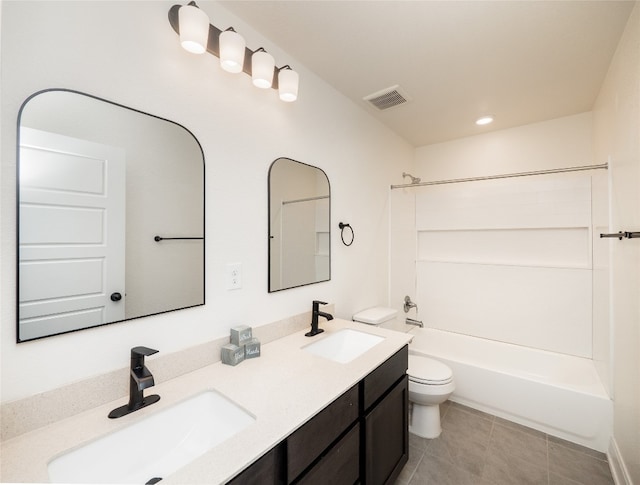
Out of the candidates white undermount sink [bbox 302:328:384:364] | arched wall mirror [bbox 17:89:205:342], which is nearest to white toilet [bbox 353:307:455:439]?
white undermount sink [bbox 302:328:384:364]

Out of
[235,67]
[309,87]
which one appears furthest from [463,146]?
[235,67]

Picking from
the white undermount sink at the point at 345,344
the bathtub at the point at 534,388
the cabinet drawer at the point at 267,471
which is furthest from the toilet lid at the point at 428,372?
the cabinet drawer at the point at 267,471

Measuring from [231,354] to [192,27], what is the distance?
53.3 inches

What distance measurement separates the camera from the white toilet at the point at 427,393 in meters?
1.91

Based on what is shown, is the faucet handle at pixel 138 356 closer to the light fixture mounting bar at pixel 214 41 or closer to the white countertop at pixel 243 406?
the white countertop at pixel 243 406

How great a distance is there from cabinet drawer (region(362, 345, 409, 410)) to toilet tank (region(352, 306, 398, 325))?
0.57 meters

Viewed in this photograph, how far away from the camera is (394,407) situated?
1481 millimetres

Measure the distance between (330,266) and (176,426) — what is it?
130 cm

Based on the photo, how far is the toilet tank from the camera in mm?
Result: 2195

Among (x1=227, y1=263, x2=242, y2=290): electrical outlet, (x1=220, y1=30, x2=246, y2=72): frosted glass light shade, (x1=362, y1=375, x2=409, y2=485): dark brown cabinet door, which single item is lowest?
(x1=362, y1=375, x2=409, y2=485): dark brown cabinet door

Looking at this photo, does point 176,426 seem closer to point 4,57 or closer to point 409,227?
point 4,57

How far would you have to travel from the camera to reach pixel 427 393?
1.91m

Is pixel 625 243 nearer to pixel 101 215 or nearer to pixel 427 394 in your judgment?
pixel 427 394

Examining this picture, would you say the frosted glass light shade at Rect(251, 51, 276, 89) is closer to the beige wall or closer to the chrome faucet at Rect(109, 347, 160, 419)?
the chrome faucet at Rect(109, 347, 160, 419)
